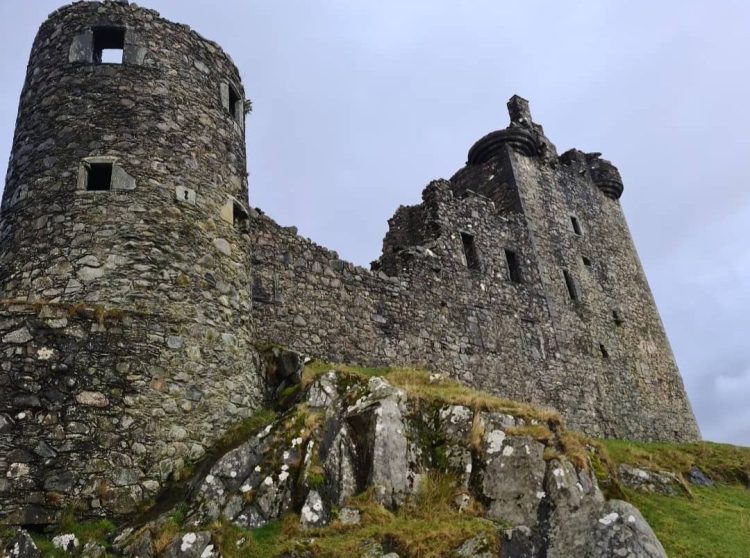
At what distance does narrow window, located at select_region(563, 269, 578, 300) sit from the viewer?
22.7 metres

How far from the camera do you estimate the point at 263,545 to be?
7.44 metres

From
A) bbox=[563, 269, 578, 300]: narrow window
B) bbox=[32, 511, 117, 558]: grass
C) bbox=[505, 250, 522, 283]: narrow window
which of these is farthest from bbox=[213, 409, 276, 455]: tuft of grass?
bbox=[563, 269, 578, 300]: narrow window

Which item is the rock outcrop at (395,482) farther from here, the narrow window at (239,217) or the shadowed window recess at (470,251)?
the shadowed window recess at (470,251)

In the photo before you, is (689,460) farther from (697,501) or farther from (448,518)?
(448,518)

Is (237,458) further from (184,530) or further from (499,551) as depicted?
(499,551)

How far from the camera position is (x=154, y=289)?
31.4 ft

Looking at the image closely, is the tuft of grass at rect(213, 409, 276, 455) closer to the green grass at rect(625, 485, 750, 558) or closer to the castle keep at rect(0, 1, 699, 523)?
the castle keep at rect(0, 1, 699, 523)

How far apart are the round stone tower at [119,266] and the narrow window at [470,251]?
9.14 m

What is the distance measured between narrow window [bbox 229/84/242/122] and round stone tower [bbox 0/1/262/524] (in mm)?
→ 27

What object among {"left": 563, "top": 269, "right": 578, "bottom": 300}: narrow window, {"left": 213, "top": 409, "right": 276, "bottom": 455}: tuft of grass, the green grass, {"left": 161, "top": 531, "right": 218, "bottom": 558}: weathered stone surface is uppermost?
{"left": 563, "top": 269, "right": 578, "bottom": 300}: narrow window

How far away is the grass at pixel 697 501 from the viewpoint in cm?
992

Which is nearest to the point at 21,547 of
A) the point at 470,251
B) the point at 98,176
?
the point at 98,176

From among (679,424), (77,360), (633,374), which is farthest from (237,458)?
(679,424)

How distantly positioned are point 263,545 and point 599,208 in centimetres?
2329
